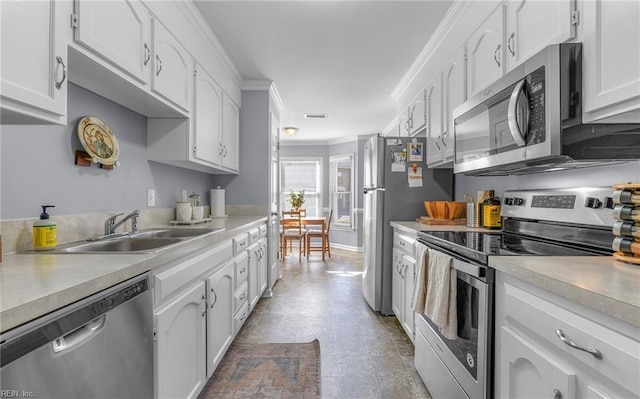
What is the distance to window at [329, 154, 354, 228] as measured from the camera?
22.1ft

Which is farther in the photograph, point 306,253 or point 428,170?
point 306,253

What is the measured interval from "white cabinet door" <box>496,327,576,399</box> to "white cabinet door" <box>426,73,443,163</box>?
1.67m

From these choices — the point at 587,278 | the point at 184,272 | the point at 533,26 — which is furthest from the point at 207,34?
the point at 587,278

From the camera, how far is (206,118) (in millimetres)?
2479

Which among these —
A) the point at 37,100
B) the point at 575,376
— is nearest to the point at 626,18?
the point at 575,376

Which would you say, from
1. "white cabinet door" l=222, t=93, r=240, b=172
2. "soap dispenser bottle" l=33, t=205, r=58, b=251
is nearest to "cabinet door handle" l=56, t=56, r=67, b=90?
"soap dispenser bottle" l=33, t=205, r=58, b=251

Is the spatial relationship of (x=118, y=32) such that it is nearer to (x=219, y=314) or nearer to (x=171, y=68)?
(x=171, y=68)

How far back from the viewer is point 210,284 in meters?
1.70

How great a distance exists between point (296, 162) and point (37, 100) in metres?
6.26

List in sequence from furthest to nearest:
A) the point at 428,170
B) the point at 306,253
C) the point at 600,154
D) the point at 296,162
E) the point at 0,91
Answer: the point at 296,162 → the point at 306,253 → the point at 428,170 → the point at 600,154 → the point at 0,91

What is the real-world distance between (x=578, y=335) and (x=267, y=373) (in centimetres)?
170

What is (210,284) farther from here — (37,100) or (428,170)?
(428,170)

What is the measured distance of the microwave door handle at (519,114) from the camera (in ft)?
4.20

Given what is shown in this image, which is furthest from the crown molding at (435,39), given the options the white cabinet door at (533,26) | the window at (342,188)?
the window at (342,188)
